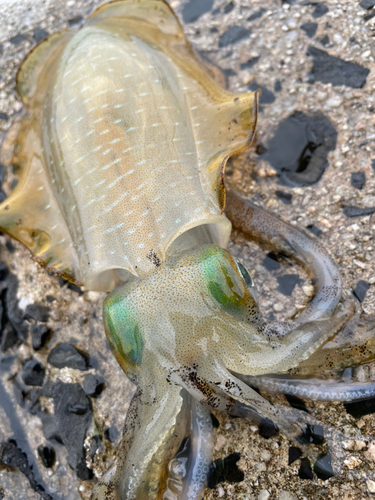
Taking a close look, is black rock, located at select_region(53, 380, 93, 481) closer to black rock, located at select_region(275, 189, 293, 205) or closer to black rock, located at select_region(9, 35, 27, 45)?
black rock, located at select_region(275, 189, 293, 205)

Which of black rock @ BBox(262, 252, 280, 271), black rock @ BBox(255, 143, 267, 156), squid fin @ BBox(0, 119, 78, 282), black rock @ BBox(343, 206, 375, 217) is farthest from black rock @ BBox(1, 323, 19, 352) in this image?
black rock @ BBox(343, 206, 375, 217)

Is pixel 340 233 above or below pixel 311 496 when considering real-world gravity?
above

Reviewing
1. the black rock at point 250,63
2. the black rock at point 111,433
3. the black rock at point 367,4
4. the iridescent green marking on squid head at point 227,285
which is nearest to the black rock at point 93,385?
the black rock at point 111,433

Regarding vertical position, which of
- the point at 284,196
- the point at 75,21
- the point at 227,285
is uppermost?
the point at 75,21

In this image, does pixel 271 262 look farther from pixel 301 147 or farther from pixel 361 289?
pixel 301 147

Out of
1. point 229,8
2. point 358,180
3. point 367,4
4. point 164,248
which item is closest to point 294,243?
point 358,180

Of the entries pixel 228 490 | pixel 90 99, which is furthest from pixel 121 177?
pixel 228 490

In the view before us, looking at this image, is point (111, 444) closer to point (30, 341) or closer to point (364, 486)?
point (30, 341)
